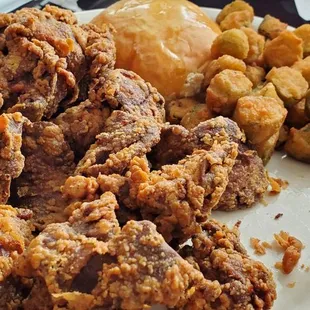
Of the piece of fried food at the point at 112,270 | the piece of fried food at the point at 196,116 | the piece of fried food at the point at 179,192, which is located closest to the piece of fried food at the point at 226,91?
the piece of fried food at the point at 196,116

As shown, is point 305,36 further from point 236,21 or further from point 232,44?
point 232,44

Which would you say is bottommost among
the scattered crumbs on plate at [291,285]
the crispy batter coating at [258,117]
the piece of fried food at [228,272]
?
the scattered crumbs on plate at [291,285]

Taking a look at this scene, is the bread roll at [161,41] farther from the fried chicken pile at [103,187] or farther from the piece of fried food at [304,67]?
the piece of fried food at [304,67]

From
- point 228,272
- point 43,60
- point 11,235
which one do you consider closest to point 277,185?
point 228,272

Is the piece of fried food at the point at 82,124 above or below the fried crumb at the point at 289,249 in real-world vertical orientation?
above

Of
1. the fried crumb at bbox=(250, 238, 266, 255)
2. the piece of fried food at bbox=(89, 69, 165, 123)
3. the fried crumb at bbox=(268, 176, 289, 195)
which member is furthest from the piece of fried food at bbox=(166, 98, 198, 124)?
the fried crumb at bbox=(250, 238, 266, 255)

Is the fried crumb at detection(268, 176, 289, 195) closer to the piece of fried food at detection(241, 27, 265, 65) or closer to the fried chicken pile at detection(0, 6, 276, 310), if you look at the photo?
the fried chicken pile at detection(0, 6, 276, 310)

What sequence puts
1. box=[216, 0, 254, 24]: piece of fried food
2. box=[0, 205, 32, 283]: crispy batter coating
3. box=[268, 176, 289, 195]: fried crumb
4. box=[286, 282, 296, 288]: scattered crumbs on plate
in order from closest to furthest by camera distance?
box=[0, 205, 32, 283]: crispy batter coating
box=[286, 282, 296, 288]: scattered crumbs on plate
box=[268, 176, 289, 195]: fried crumb
box=[216, 0, 254, 24]: piece of fried food
